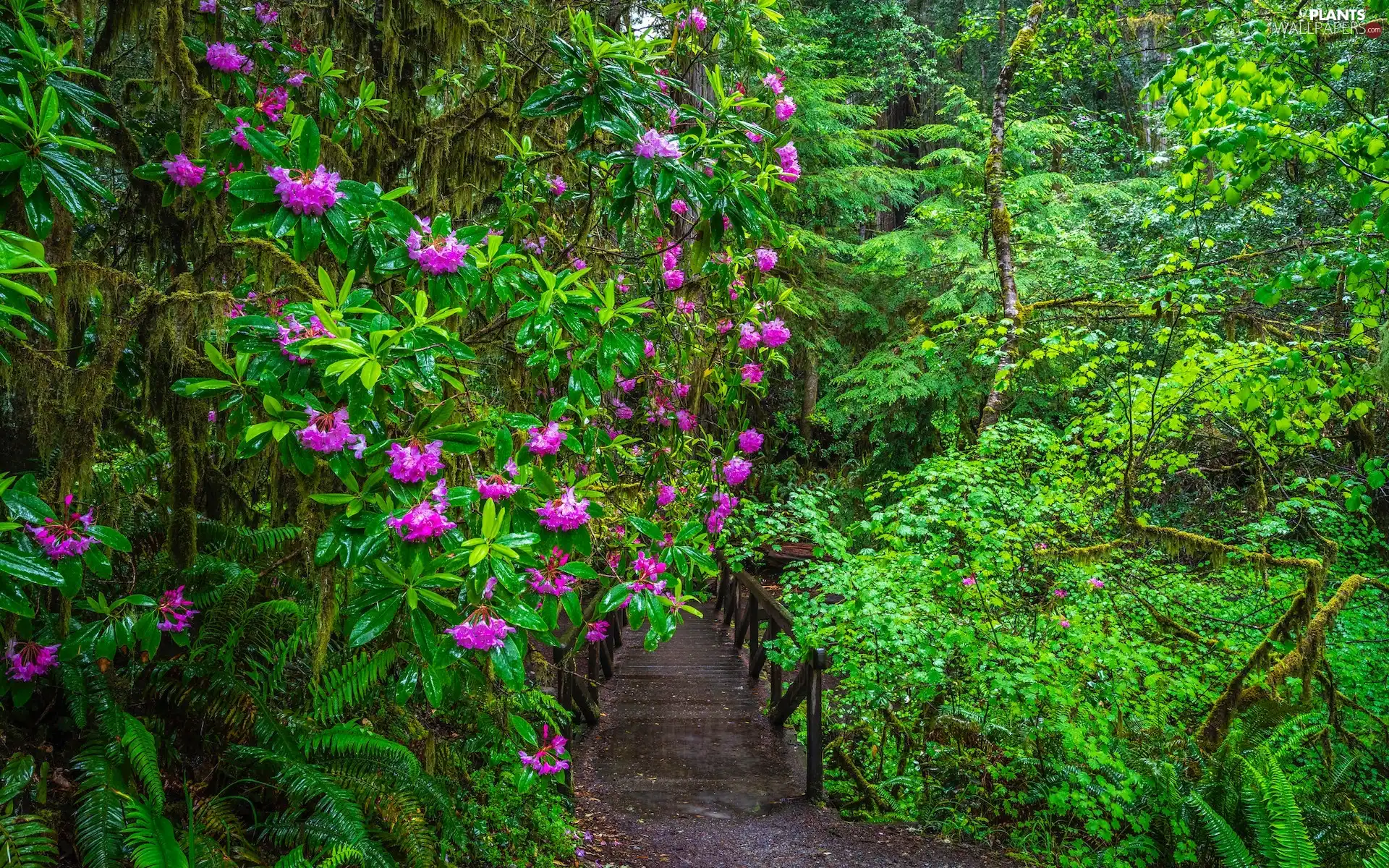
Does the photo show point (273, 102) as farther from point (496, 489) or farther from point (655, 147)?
point (496, 489)

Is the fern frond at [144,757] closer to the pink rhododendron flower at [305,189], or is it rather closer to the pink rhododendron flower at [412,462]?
the pink rhododendron flower at [412,462]

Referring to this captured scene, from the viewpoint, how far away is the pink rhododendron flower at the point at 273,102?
242 cm

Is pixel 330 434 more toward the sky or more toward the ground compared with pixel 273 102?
more toward the ground

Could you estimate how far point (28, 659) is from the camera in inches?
91.1

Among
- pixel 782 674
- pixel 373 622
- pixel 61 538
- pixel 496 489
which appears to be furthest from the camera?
pixel 782 674

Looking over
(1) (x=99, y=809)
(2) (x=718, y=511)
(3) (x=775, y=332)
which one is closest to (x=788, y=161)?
(3) (x=775, y=332)

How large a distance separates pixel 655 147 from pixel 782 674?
17.7ft

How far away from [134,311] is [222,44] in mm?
933

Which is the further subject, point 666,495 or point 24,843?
point 666,495

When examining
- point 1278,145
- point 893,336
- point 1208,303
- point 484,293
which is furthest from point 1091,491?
point 893,336

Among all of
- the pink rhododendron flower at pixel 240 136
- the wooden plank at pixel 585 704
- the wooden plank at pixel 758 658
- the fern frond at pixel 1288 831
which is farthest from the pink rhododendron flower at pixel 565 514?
the wooden plank at pixel 758 658

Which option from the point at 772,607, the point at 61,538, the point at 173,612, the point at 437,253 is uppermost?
the point at 437,253

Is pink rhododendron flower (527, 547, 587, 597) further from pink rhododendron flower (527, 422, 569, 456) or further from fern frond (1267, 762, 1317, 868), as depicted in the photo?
fern frond (1267, 762, 1317, 868)

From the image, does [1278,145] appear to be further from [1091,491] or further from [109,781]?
[109,781]
